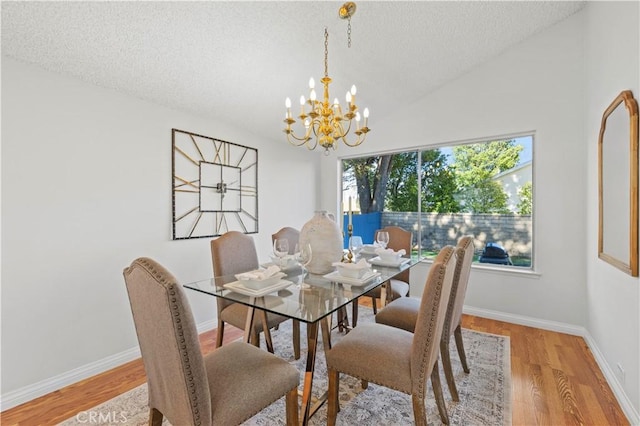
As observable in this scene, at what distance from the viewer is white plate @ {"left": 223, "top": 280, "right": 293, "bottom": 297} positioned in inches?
66.0

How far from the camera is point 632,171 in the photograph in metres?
1.77

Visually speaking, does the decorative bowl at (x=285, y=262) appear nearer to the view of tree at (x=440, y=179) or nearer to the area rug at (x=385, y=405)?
the area rug at (x=385, y=405)

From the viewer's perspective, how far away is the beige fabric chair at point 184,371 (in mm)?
1029

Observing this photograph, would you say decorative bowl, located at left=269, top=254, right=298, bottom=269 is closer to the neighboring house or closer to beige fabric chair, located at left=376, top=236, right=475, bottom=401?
beige fabric chair, located at left=376, top=236, right=475, bottom=401

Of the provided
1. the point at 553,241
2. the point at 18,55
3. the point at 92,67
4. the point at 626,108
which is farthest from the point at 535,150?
the point at 18,55

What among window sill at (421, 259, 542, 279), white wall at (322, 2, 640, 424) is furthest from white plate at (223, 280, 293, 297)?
window sill at (421, 259, 542, 279)

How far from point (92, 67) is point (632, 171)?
3.56 metres

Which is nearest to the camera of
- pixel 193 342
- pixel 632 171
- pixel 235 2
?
pixel 193 342

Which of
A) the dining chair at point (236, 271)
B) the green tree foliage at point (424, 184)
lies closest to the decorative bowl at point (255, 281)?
the dining chair at point (236, 271)

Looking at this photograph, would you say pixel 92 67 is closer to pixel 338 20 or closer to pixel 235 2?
pixel 235 2

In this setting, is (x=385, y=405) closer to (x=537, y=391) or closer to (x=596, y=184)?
(x=537, y=391)

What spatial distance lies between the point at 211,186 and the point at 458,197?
2.88 m

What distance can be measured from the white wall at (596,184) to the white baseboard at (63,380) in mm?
3436

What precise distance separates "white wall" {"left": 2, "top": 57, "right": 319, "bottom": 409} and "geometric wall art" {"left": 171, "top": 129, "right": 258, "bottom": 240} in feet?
0.30
